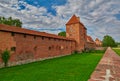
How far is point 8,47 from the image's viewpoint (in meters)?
15.9

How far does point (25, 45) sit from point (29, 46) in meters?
0.88

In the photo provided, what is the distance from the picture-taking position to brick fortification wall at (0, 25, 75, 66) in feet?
51.9

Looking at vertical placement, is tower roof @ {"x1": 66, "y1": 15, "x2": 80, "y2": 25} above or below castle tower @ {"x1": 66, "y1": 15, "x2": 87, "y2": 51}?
above

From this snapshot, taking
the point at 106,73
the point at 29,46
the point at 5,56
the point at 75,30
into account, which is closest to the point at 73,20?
the point at 75,30

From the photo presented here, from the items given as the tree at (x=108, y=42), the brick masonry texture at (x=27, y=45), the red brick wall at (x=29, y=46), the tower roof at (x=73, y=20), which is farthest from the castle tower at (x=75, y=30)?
the tree at (x=108, y=42)

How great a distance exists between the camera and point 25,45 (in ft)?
60.8

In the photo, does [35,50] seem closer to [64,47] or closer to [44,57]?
[44,57]

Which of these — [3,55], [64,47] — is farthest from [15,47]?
[64,47]

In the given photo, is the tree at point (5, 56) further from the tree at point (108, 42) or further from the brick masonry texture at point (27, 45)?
the tree at point (108, 42)

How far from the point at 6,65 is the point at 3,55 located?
1041 millimetres

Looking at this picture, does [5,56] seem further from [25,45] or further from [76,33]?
[76,33]

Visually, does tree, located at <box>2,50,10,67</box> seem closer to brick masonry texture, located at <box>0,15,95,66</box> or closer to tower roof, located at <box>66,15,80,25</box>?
Answer: brick masonry texture, located at <box>0,15,95,66</box>

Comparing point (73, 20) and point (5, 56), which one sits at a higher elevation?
point (73, 20)

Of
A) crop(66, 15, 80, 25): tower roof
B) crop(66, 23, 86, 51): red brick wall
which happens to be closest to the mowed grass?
crop(66, 23, 86, 51): red brick wall
